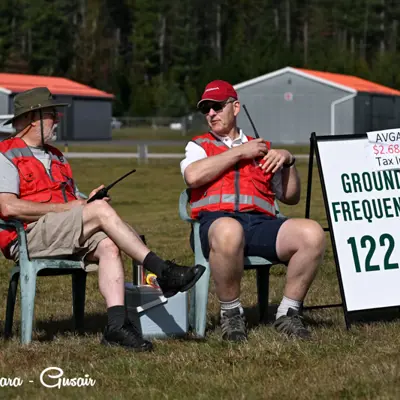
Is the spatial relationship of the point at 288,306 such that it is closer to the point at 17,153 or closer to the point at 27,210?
the point at 27,210

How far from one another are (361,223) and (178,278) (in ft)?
4.50

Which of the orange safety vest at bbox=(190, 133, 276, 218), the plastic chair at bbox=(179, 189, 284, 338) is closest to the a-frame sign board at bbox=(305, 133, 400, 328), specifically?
the orange safety vest at bbox=(190, 133, 276, 218)

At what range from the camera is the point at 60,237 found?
678 cm

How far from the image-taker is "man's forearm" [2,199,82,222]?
688 cm

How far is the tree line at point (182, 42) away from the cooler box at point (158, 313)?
85398 mm

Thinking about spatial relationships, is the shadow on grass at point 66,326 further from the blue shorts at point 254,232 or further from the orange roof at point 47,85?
the orange roof at point 47,85

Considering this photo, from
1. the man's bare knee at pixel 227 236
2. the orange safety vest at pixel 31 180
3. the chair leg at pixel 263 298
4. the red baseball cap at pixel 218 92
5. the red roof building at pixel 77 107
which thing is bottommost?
the red roof building at pixel 77 107

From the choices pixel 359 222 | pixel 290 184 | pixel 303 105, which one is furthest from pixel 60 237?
pixel 303 105

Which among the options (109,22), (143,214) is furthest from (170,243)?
(109,22)

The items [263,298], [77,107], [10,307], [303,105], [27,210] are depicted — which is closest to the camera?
[27,210]

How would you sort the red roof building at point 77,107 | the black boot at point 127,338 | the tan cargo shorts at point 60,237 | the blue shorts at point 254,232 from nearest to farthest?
the black boot at point 127,338 → the tan cargo shorts at point 60,237 → the blue shorts at point 254,232 → the red roof building at point 77,107

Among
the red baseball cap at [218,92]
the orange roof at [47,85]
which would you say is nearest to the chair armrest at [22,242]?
the red baseball cap at [218,92]

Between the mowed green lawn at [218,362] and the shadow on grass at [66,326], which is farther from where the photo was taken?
the shadow on grass at [66,326]

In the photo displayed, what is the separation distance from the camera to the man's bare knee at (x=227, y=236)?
6.78 meters
